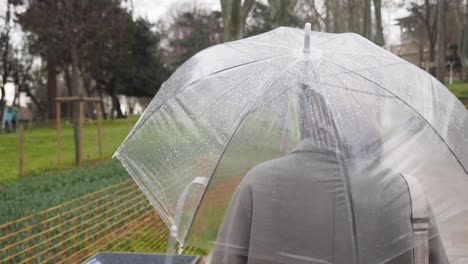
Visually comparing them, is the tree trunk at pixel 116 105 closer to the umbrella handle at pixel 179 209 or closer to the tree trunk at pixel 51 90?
the tree trunk at pixel 51 90

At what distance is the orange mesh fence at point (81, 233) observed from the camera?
5.38 metres

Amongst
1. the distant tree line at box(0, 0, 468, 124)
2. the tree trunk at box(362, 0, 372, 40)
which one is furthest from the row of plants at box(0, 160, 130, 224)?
the tree trunk at box(362, 0, 372, 40)

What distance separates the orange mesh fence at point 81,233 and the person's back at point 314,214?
133 inches

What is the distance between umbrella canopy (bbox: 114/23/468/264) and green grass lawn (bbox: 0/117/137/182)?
668 cm

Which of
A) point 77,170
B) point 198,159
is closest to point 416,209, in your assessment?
point 198,159

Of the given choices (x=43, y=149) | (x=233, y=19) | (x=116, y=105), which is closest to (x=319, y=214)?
(x=233, y=19)

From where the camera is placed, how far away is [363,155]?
7.13 ft

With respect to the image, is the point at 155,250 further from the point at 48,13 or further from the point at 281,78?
the point at 48,13

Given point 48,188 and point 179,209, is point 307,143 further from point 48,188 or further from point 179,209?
point 48,188

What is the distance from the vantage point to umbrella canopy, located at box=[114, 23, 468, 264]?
2.05 meters

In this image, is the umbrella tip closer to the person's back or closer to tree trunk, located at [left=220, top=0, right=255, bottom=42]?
the person's back

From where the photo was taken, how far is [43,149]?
445 inches

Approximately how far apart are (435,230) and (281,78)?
852mm

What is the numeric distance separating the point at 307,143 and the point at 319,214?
27cm
